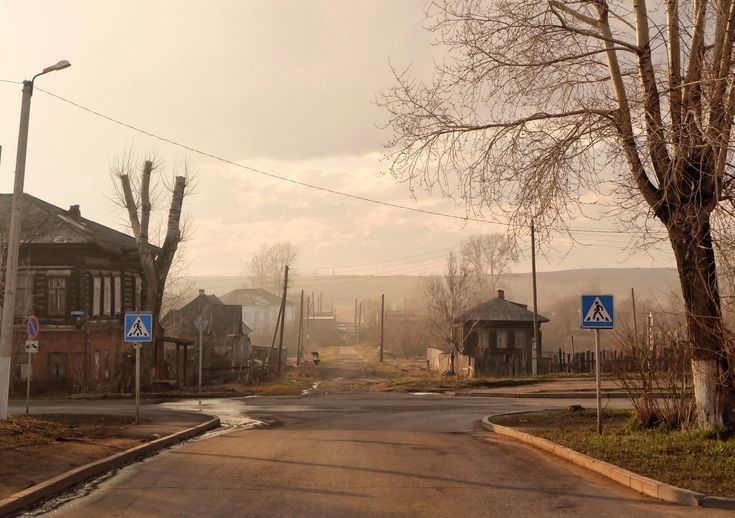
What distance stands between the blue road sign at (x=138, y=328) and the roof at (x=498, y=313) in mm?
41142

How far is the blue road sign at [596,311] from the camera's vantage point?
14594mm

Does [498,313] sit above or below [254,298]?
below

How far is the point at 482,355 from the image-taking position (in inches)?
2010

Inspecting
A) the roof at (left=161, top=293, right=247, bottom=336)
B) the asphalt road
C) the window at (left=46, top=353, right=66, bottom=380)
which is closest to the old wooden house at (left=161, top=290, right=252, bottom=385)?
the roof at (left=161, top=293, right=247, bottom=336)

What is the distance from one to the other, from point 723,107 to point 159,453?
10878mm

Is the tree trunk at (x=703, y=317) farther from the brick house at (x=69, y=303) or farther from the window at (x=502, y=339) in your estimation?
the window at (x=502, y=339)

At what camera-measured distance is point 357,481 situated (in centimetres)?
1027

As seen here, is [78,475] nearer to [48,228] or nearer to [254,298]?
[48,228]

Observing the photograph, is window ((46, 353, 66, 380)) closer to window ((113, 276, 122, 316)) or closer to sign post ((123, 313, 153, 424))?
window ((113, 276, 122, 316))

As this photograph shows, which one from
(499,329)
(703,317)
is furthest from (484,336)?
(703,317)

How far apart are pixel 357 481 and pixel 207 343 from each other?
1891 inches

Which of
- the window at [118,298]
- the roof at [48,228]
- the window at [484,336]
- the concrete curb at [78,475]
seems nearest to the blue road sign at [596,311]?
the concrete curb at [78,475]

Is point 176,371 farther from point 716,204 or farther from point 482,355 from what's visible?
point 716,204

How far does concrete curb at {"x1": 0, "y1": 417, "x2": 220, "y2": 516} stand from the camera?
876 cm
